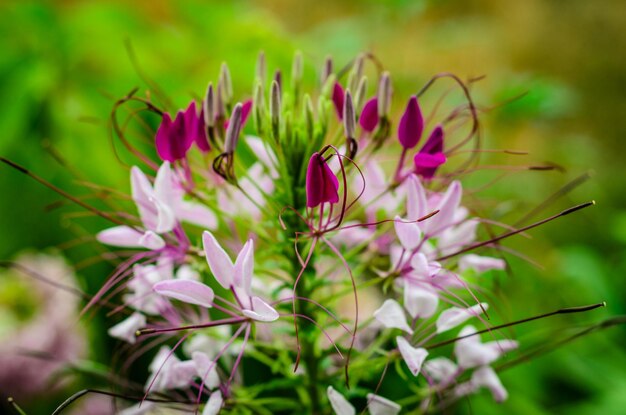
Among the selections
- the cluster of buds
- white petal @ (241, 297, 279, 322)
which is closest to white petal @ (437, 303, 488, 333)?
the cluster of buds

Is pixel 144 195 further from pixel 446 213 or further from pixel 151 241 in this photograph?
pixel 446 213

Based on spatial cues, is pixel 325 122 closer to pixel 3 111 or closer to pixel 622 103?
pixel 3 111

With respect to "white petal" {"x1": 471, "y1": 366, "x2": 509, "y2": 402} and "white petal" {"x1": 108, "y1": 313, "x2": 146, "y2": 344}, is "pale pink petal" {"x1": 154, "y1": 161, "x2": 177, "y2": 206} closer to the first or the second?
"white petal" {"x1": 108, "y1": 313, "x2": 146, "y2": 344}

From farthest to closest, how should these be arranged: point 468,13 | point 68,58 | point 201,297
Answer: point 468,13 < point 68,58 < point 201,297

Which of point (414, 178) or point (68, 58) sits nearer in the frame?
point (414, 178)

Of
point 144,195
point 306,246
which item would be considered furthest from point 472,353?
point 144,195

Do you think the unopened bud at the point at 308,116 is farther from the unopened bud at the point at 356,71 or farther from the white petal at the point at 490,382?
the white petal at the point at 490,382

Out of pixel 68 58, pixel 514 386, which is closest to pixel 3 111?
pixel 68 58
